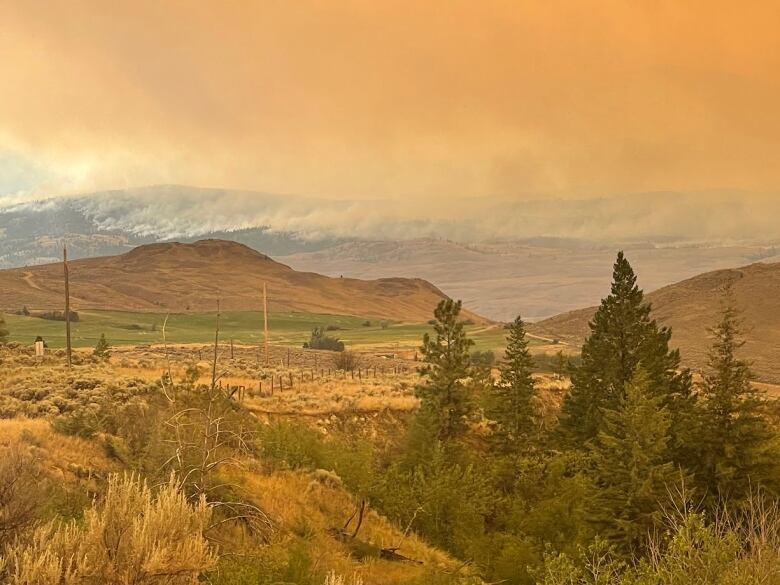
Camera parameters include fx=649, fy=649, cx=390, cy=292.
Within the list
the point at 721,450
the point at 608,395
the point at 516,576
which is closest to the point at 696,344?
the point at 608,395

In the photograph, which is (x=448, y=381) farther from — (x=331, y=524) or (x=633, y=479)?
(x=331, y=524)

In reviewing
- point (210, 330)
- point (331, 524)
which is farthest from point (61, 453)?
point (210, 330)

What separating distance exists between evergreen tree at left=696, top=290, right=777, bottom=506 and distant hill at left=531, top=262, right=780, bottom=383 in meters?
69.8

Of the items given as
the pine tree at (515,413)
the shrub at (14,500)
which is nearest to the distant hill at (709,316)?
the pine tree at (515,413)

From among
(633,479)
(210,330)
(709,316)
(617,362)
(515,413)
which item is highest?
(617,362)

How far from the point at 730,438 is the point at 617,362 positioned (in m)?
9.67

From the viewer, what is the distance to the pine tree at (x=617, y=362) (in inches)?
1299

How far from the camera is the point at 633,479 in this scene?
20500 mm

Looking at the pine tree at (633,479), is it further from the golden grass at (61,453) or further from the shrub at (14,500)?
the shrub at (14,500)

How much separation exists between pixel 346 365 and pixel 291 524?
176ft

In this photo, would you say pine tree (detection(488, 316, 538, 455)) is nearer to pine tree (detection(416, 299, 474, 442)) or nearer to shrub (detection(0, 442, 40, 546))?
pine tree (detection(416, 299, 474, 442))

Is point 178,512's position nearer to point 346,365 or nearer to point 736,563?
point 736,563

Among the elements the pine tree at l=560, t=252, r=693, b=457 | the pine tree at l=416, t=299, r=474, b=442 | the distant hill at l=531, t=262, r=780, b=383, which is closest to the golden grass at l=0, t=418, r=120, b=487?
the pine tree at l=416, t=299, r=474, b=442

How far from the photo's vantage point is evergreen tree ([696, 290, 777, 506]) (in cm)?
2406
